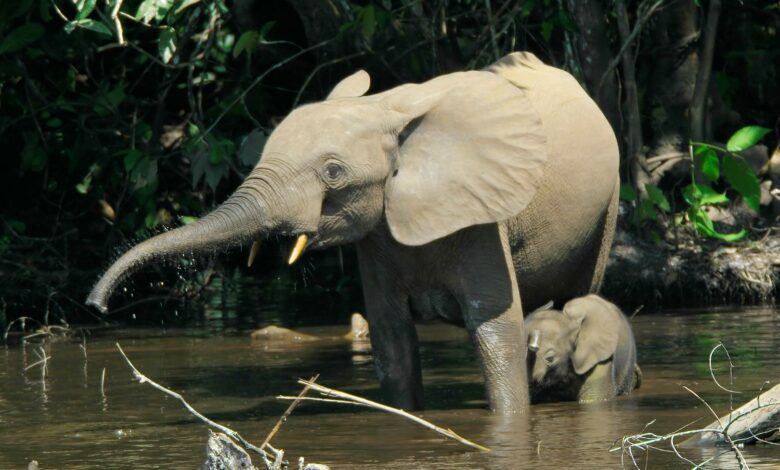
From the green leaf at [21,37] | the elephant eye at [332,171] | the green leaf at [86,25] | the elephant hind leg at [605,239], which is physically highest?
the green leaf at [21,37]

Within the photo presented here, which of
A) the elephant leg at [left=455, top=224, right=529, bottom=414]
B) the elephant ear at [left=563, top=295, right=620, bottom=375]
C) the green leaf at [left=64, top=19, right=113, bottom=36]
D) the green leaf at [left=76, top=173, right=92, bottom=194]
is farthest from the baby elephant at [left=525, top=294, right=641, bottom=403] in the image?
the green leaf at [left=76, top=173, right=92, bottom=194]

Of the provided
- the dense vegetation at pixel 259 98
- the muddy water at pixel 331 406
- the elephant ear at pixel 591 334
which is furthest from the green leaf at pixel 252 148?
the elephant ear at pixel 591 334

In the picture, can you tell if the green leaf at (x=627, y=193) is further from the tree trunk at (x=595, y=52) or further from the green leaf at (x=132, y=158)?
the green leaf at (x=132, y=158)

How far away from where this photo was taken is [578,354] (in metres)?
8.34

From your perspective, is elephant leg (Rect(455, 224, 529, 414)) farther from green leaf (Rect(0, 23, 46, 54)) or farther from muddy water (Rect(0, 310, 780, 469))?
green leaf (Rect(0, 23, 46, 54))

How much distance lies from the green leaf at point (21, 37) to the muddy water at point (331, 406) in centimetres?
221

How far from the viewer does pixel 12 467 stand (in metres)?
6.77

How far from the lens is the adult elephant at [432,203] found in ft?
24.0

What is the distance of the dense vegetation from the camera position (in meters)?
12.3

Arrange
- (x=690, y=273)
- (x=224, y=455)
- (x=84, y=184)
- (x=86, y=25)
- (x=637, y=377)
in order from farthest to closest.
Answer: (x=84, y=184), (x=690, y=273), (x=86, y=25), (x=637, y=377), (x=224, y=455)

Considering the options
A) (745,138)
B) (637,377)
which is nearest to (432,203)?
(637,377)

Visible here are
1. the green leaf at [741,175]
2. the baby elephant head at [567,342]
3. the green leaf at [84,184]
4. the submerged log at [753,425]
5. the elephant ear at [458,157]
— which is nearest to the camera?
the submerged log at [753,425]

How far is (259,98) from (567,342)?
222 inches

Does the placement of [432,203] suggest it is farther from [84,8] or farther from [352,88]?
[84,8]
